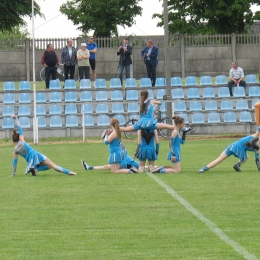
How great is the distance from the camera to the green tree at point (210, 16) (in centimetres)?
6031

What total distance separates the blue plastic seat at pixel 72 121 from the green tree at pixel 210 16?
3070 centimetres

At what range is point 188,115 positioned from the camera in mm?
32562

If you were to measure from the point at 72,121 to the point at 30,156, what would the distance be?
46.0 ft

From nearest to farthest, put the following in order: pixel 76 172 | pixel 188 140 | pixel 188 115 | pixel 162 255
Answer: pixel 162 255
pixel 76 172
pixel 188 140
pixel 188 115

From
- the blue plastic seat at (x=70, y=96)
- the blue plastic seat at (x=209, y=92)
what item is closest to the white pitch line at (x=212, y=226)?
the blue plastic seat at (x=70, y=96)

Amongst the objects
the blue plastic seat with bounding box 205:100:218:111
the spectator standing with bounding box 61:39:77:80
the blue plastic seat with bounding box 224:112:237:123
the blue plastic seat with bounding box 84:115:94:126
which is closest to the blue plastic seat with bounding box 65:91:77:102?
the spectator standing with bounding box 61:39:77:80

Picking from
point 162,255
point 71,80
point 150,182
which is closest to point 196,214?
point 162,255

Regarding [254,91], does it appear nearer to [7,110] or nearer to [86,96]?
[86,96]

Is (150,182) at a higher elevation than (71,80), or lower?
lower

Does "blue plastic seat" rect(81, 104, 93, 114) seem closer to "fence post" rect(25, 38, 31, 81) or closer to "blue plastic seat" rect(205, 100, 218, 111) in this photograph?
"blue plastic seat" rect(205, 100, 218, 111)

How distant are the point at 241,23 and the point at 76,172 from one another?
44681mm

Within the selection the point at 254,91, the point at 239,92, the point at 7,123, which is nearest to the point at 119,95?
the point at 239,92

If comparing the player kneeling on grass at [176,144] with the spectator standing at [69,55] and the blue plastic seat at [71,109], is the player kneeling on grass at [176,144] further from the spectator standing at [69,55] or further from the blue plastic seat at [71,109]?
the spectator standing at [69,55]

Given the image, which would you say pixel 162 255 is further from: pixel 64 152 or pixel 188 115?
pixel 188 115
